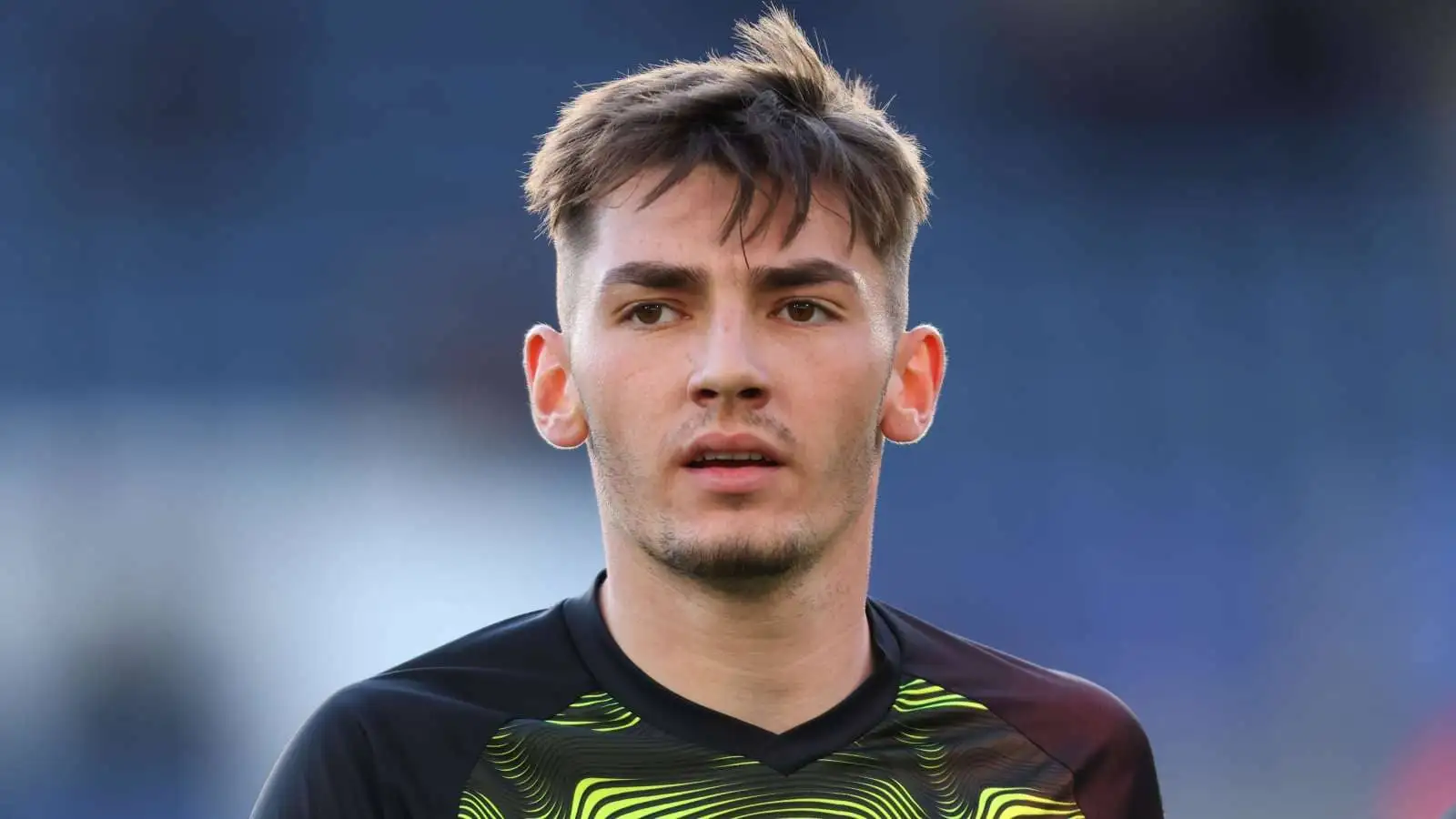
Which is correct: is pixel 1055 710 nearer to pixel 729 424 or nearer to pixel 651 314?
pixel 729 424

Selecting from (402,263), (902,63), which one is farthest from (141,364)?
(902,63)

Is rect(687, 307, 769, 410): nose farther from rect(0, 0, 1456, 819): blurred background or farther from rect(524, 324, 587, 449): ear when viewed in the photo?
rect(0, 0, 1456, 819): blurred background

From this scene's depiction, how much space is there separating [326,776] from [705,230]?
2.97 ft

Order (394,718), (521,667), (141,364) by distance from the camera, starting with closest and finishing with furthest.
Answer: (394,718)
(521,667)
(141,364)

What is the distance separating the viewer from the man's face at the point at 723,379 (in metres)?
2.02

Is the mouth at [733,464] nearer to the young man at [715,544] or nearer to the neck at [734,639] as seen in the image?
the young man at [715,544]

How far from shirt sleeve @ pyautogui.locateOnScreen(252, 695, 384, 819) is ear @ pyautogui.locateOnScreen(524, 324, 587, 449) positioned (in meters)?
0.51

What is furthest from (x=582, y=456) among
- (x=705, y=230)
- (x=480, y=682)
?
(x=705, y=230)

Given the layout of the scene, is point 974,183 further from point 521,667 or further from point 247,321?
point 521,667

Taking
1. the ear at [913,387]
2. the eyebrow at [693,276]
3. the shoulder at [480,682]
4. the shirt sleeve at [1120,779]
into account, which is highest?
the eyebrow at [693,276]

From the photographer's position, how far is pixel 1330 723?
5254 mm

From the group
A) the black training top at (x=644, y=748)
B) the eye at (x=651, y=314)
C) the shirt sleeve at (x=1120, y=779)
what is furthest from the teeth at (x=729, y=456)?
the shirt sleeve at (x=1120, y=779)

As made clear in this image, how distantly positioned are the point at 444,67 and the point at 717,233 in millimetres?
3996

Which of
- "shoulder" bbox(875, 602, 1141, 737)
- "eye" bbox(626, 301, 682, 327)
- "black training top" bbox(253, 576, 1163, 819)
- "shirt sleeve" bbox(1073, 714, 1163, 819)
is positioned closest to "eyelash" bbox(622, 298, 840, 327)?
"eye" bbox(626, 301, 682, 327)
